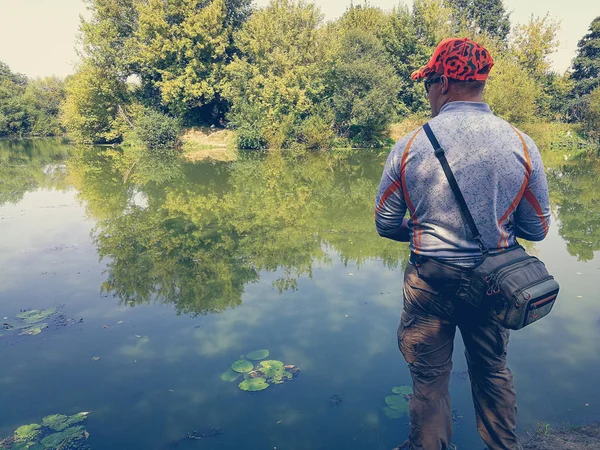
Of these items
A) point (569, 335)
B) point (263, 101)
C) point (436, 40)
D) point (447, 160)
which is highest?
point (436, 40)

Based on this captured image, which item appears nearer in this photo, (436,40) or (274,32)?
Answer: (274,32)

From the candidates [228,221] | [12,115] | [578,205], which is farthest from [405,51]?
[12,115]

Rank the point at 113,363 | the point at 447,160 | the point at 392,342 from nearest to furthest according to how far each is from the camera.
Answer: the point at 447,160 < the point at 113,363 < the point at 392,342

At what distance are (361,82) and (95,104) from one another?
1966 cm

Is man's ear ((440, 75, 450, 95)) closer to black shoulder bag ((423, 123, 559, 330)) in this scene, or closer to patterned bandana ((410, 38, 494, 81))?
patterned bandana ((410, 38, 494, 81))

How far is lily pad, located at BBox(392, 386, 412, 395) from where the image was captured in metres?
3.71

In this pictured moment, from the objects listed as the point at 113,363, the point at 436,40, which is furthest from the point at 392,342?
the point at 436,40

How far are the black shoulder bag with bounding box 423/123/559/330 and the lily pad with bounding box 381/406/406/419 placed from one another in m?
1.50

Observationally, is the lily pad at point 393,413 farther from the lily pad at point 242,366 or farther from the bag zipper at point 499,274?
the bag zipper at point 499,274

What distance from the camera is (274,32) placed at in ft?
89.8

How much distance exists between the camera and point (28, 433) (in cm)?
331

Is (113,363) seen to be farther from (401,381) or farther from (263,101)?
(263,101)

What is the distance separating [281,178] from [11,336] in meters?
11.6

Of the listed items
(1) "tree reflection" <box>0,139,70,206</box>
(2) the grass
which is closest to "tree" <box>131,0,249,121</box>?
(2) the grass
